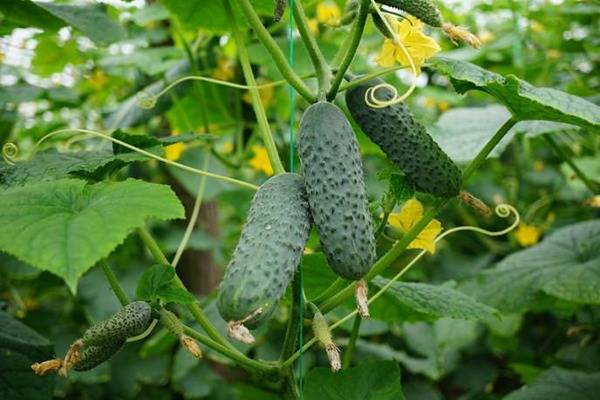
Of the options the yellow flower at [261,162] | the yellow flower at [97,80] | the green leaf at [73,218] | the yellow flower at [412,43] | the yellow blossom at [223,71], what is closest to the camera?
the green leaf at [73,218]

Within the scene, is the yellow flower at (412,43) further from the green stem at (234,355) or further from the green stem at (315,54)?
the green stem at (234,355)

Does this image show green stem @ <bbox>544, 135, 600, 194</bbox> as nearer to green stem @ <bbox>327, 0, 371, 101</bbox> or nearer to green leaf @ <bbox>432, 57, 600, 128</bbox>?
green leaf @ <bbox>432, 57, 600, 128</bbox>

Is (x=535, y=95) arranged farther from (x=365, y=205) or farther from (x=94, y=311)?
(x=94, y=311)

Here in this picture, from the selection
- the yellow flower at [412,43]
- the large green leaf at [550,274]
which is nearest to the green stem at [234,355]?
the yellow flower at [412,43]

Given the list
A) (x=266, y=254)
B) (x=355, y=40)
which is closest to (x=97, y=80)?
(x=355, y=40)

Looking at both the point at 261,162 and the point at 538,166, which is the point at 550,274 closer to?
the point at 261,162

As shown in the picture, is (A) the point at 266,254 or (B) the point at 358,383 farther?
(B) the point at 358,383
